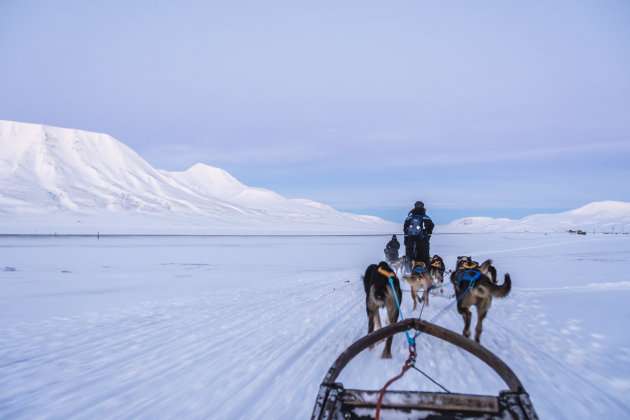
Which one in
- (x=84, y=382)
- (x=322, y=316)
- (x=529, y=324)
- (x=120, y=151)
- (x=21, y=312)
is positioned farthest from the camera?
(x=120, y=151)

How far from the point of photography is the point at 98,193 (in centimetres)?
13088

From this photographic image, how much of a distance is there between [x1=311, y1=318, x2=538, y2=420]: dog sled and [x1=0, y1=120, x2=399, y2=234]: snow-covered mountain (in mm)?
88410

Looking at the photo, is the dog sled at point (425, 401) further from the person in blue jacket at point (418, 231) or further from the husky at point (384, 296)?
the person in blue jacket at point (418, 231)

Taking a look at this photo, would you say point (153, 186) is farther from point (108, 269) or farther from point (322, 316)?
point (322, 316)

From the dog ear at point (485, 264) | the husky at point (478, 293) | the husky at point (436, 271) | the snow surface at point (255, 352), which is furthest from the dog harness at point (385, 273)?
the husky at point (436, 271)

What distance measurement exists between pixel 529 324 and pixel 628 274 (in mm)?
9632

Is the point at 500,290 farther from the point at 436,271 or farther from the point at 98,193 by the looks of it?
the point at 98,193

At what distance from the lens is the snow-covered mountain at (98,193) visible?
341 feet

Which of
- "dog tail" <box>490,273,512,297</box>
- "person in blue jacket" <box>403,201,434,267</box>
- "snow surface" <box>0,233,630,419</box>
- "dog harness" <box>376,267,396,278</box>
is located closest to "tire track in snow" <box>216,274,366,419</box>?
"snow surface" <box>0,233,630,419</box>

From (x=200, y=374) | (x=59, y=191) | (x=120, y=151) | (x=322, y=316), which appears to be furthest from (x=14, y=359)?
(x=120, y=151)

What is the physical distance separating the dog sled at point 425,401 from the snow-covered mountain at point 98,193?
88.4 meters

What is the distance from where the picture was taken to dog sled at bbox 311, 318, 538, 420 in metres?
2.03

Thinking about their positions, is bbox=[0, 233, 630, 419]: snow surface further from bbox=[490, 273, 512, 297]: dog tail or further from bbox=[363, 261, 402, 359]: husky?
bbox=[490, 273, 512, 297]: dog tail

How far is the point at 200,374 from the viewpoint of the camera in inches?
160
